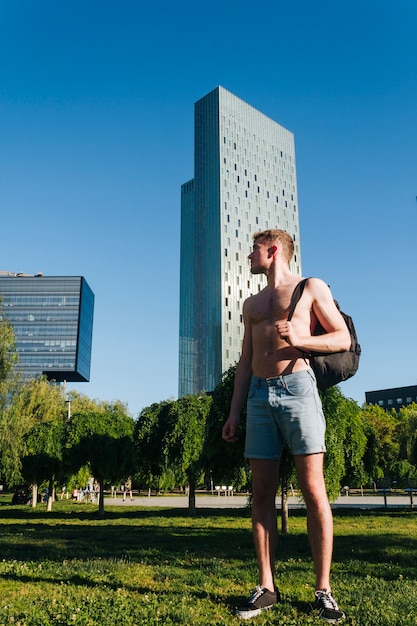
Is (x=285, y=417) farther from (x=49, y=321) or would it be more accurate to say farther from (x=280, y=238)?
(x=49, y=321)

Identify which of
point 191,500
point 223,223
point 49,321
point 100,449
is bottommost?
point 191,500

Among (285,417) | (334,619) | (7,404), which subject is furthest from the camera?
(7,404)

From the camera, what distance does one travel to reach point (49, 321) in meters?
146

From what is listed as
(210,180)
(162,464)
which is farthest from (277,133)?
(162,464)

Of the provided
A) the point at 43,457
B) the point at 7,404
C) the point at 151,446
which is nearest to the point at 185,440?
the point at 151,446

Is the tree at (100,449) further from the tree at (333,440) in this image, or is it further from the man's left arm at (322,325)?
the man's left arm at (322,325)

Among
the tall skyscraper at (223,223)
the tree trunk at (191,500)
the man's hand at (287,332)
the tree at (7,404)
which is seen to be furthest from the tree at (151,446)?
the tall skyscraper at (223,223)

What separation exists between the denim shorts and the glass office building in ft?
A: 475

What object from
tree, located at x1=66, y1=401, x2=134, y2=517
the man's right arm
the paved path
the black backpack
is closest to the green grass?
the man's right arm

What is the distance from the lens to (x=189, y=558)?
250 inches

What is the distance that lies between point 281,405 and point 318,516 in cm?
77

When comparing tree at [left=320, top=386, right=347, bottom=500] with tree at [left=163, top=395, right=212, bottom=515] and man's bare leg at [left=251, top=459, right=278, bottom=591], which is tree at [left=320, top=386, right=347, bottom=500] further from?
man's bare leg at [left=251, top=459, right=278, bottom=591]

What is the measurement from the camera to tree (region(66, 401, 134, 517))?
902 inches

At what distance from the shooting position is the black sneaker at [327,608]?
316cm
